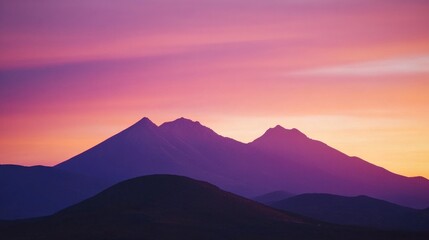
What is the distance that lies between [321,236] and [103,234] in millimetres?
28142

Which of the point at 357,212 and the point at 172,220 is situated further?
the point at 357,212

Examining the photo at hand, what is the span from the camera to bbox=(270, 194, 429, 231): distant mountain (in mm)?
165550

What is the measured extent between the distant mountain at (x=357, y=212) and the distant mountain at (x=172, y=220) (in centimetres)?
4679

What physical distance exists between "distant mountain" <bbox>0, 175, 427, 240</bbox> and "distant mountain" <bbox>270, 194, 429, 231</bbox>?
1842 inches

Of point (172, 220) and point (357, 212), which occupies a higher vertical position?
point (357, 212)

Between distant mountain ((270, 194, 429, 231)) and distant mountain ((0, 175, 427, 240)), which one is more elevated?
distant mountain ((270, 194, 429, 231))

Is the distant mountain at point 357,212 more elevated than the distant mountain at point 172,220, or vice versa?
the distant mountain at point 357,212

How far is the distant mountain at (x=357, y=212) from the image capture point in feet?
543

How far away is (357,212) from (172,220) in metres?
83.6

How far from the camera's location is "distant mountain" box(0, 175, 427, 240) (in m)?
99.1

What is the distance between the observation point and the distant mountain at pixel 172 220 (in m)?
99.1

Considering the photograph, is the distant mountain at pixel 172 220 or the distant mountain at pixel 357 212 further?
the distant mountain at pixel 357 212

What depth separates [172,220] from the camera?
107938 millimetres

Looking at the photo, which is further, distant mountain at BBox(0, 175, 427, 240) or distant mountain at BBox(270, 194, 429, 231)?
distant mountain at BBox(270, 194, 429, 231)
